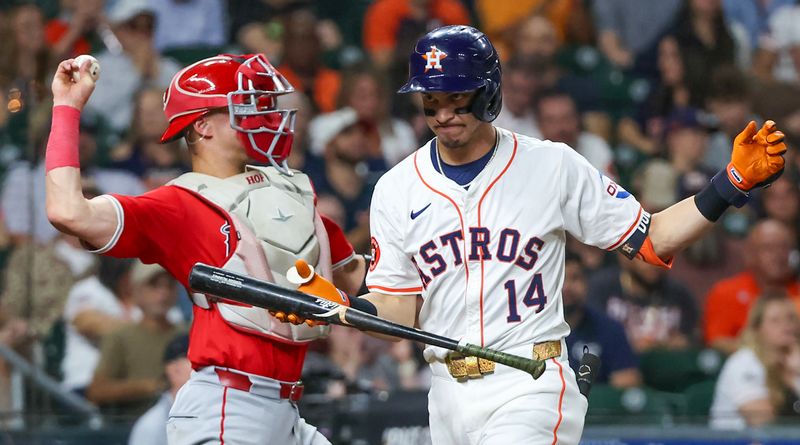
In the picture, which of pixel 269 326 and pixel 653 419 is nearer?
pixel 269 326

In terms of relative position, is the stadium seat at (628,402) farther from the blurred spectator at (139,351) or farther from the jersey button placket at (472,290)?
the jersey button placket at (472,290)

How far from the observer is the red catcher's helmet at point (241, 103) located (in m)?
4.02

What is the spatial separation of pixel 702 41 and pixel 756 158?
4925 millimetres

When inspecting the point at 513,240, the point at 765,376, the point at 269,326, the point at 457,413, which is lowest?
the point at 765,376

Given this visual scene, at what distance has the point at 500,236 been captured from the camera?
3.92m

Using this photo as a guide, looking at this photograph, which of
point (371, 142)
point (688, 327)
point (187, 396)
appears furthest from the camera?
point (371, 142)

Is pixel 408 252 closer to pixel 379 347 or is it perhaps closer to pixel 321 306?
pixel 321 306

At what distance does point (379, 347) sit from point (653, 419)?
1580 millimetres

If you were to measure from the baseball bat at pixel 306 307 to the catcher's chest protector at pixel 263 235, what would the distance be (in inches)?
8.2

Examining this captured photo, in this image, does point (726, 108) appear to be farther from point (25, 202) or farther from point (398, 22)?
point (25, 202)

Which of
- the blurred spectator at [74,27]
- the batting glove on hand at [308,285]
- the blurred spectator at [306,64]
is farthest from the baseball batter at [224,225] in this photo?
the blurred spectator at [306,64]

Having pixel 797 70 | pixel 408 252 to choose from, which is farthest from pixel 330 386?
pixel 797 70

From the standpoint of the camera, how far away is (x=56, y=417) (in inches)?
227

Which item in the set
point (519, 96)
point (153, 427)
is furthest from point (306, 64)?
point (153, 427)
